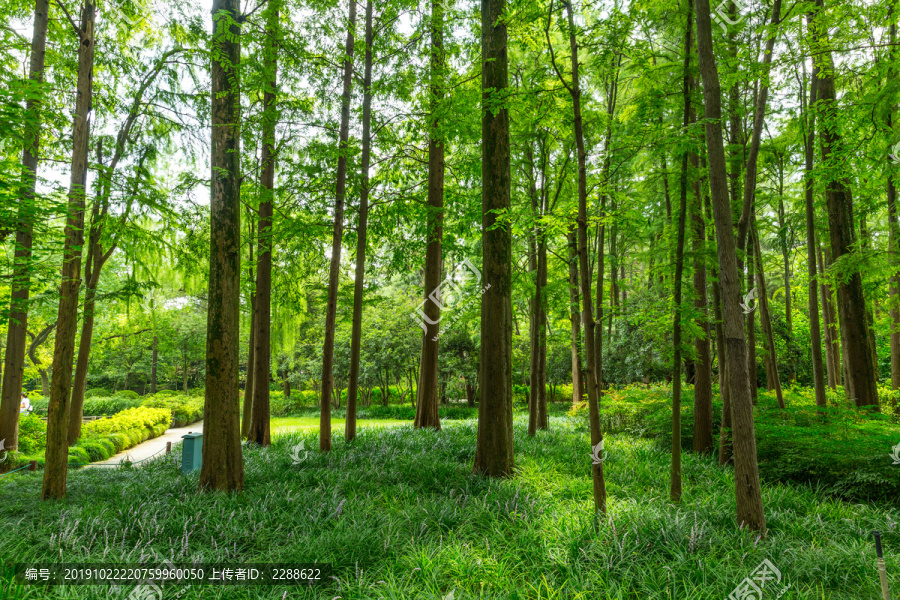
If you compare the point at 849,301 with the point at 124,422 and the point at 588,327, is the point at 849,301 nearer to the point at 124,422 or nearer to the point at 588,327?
the point at 588,327

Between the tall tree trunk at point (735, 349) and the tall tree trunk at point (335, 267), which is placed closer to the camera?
the tall tree trunk at point (735, 349)

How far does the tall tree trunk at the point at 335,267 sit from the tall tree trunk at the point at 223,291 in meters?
1.98

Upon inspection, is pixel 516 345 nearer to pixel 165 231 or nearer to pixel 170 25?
pixel 165 231

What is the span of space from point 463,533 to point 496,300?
2.80 meters

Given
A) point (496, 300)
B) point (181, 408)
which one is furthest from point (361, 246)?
point (181, 408)

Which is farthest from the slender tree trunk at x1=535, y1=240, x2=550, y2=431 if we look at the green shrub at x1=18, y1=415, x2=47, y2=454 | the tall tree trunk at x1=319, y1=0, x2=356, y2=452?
the green shrub at x1=18, y1=415, x2=47, y2=454

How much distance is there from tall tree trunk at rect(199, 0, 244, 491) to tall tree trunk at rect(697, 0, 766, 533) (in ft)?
17.5

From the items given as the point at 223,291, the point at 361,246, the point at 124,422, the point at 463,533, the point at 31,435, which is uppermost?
the point at 361,246

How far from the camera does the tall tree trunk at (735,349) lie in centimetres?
370

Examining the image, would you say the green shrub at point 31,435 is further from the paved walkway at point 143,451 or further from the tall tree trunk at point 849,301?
the tall tree trunk at point 849,301

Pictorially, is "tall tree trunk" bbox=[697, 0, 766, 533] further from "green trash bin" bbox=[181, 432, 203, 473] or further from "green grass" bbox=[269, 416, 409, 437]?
"green grass" bbox=[269, 416, 409, 437]


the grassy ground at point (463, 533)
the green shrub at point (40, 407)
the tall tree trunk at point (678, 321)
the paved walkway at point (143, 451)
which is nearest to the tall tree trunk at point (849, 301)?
the grassy ground at point (463, 533)

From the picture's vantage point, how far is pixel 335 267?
295 inches

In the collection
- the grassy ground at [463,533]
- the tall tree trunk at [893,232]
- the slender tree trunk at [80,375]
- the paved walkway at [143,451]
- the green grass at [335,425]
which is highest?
the tall tree trunk at [893,232]
